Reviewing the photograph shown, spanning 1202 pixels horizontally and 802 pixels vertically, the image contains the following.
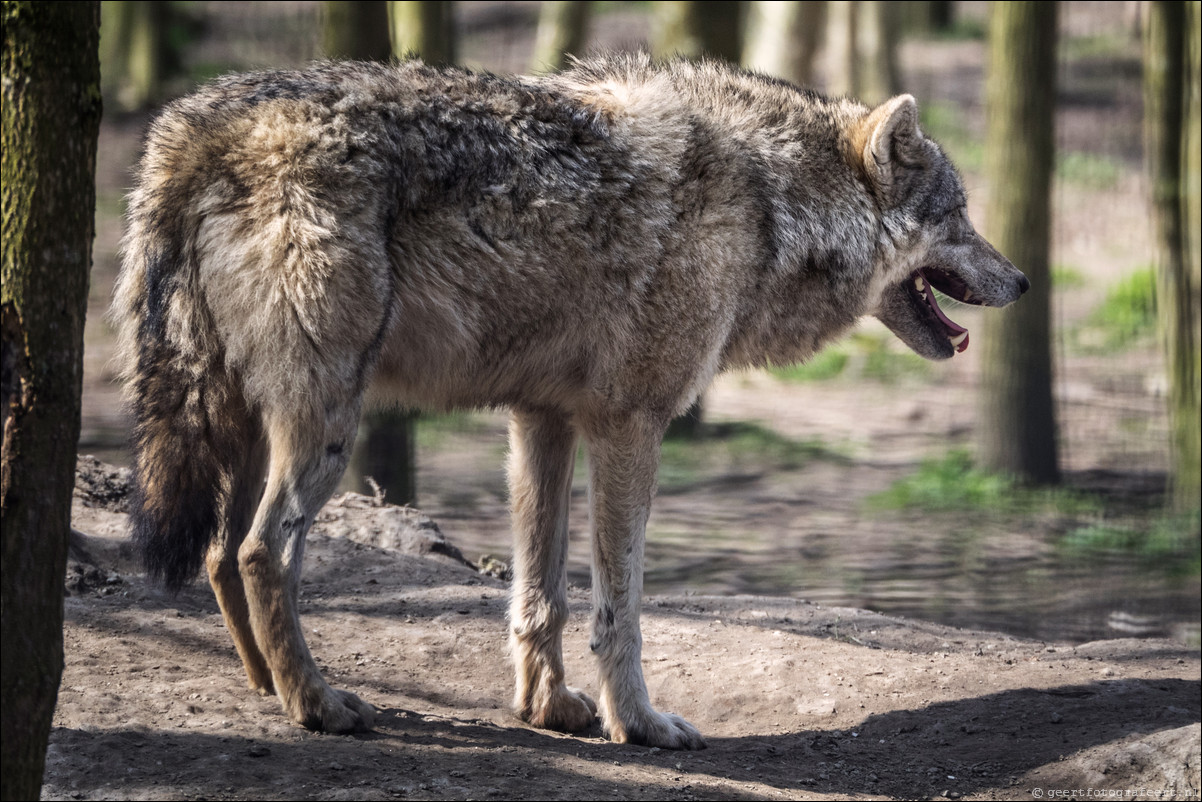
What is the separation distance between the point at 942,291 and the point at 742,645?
1.75 meters

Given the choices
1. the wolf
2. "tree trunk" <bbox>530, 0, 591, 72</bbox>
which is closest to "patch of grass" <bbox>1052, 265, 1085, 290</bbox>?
"tree trunk" <bbox>530, 0, 591, 72</bbox>

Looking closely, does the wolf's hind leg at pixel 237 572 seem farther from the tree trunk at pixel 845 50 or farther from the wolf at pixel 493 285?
the tree trunk at pixel 845 50

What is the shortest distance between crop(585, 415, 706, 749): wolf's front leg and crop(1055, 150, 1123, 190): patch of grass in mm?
14654

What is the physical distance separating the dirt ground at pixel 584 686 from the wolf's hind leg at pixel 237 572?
4.2 inches

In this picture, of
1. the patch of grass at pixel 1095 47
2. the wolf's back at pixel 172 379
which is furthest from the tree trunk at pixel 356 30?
the patch of grass at pixel 1095 47

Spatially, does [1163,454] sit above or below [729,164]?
below

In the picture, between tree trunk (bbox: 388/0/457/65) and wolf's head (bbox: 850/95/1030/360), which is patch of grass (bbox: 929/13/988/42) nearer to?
tree trunk (bbox: 388/0/457/65)

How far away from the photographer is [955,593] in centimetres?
756

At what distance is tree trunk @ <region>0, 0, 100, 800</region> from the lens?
8.58 ft

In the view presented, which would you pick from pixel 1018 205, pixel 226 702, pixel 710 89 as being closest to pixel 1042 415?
pixel 1018 205

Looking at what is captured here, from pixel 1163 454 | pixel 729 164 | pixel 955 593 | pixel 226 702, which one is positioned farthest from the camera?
pixel 1163 454

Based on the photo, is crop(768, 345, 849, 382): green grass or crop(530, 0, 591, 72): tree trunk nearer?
crop(768, 345, 849, 382): green grass

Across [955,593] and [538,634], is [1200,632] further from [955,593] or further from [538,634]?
[538,634]

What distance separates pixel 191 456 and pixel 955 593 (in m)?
5.10
